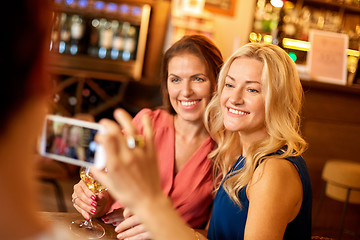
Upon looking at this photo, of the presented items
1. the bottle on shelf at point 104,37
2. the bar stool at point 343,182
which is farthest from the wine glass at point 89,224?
the bottle on shelf at point 104,37

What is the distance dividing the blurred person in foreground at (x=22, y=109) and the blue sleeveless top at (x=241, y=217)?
1.14m

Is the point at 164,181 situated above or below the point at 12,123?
below

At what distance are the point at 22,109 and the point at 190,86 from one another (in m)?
1.67

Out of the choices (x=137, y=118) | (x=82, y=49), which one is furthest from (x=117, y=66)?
(x=137, y=118)

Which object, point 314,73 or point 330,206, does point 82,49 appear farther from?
point 330,206

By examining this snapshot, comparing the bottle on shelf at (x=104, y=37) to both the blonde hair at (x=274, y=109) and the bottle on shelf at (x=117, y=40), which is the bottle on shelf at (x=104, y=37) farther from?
the blonde hair at (x=274, y=109)

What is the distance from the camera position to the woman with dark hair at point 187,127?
201 cm

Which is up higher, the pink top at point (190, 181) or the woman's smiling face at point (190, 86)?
the woman's smiling face at point (190, 86)

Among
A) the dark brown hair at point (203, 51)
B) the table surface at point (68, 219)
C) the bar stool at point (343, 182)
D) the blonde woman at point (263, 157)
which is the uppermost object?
the dark brown hair at point (203, 51)

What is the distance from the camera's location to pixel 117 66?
5.70 m

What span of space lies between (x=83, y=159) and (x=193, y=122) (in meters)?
0.95

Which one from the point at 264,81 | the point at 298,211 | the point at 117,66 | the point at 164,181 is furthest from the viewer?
the point at 117,66

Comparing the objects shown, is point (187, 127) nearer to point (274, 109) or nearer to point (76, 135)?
point (274, 109)

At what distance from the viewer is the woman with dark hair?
6.61 feet
